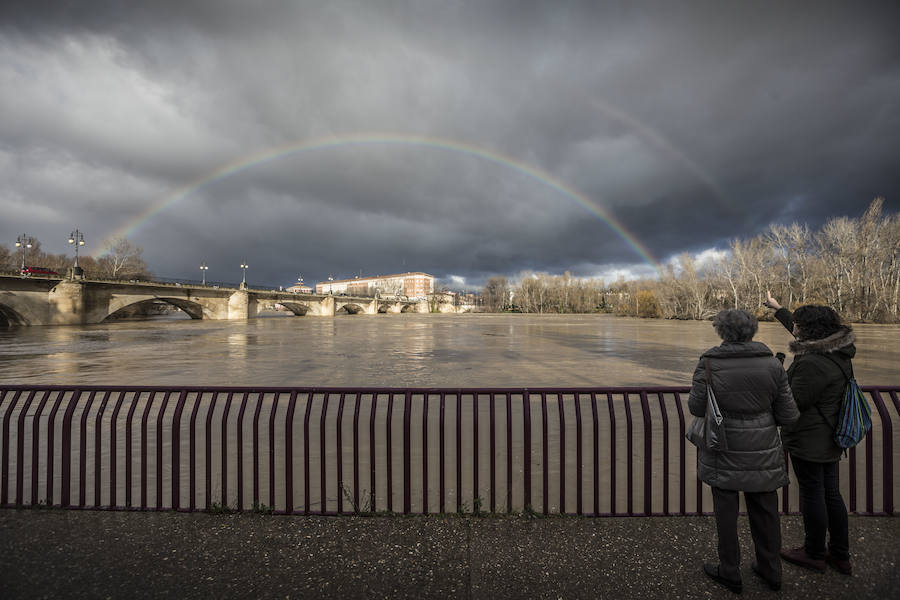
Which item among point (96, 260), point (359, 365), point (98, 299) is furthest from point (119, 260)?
point (359, 365)

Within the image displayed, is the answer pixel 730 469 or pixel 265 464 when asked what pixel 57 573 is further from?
pixel 730 469

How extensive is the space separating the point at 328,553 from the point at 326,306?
3825 inches

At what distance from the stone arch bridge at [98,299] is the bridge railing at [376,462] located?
46.7m

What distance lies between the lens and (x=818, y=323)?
3193 millimetres

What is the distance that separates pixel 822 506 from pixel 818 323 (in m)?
1.49

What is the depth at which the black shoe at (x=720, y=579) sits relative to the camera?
3078 mm

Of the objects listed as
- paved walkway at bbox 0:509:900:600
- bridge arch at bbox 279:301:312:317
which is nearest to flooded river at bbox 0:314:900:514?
paved walkway at bbox 0:509:900:600

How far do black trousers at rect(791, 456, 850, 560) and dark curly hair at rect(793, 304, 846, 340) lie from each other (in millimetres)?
1012

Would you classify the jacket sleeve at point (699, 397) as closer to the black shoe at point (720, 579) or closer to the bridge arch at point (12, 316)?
the black shoe at point (720, 579)

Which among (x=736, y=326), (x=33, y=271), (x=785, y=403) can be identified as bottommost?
(x=785, y=403)

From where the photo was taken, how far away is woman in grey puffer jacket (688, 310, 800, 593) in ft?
9.61

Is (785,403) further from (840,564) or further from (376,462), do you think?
(376,462)

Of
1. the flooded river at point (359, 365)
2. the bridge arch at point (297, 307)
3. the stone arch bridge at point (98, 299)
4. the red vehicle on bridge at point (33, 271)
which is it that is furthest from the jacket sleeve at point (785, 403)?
the bridge arch at point (297, 307)

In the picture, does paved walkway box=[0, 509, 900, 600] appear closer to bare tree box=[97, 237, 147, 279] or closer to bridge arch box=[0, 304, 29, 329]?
bridge arch box=[0, 304, 29, 329]
